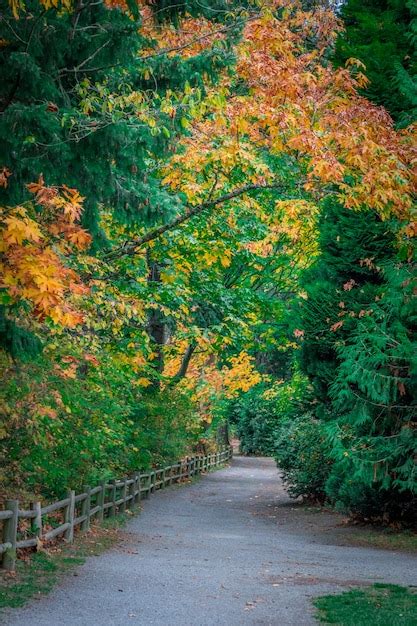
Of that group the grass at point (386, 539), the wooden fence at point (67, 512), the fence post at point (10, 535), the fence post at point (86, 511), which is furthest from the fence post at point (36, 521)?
the grass at point (386, 539)

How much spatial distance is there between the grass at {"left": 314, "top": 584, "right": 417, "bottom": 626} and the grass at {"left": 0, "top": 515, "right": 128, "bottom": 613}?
3.16 metres

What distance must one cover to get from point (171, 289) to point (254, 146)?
17.5ft

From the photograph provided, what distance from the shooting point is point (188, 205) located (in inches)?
690

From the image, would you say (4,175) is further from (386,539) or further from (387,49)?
(387,49)

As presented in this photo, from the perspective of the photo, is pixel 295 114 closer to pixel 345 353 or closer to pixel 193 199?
pixel 193 199

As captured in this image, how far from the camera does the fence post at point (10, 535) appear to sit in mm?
10055

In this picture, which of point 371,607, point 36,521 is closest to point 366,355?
point 36,521

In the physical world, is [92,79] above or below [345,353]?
above

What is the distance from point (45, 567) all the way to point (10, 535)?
69 centimetres

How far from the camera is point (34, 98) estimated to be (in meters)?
9.22

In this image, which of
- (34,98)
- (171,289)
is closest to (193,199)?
(171,289)

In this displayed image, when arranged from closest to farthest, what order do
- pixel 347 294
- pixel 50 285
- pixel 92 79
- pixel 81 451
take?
pixel 50 285 < pixel 92 79 < pixel 81 451 < pixel 347 294

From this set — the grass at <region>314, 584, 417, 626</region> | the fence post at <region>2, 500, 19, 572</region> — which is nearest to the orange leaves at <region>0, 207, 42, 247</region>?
the fence post at <region>2, 500, 19, 572</region>

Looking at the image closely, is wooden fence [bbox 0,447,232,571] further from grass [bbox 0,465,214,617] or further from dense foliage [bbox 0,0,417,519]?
dense foliage [bbox 0,0,417,519]
